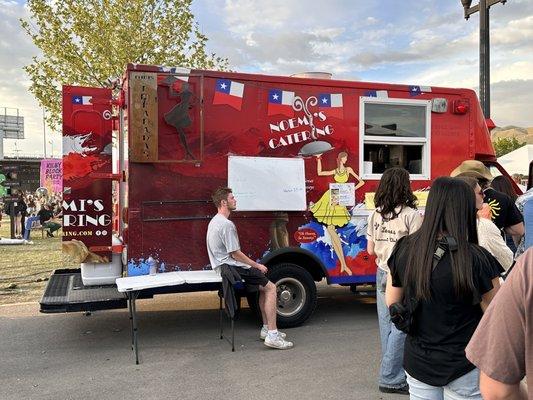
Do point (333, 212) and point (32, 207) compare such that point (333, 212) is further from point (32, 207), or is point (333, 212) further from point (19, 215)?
point (32, 207)

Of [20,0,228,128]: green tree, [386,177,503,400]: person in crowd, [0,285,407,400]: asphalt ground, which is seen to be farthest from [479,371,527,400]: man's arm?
[20,0,228,128]: green tree

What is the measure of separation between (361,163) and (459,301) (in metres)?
4.11

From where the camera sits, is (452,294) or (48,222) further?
(48,222)

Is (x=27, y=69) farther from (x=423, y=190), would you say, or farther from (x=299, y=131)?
(x=423, y=190)

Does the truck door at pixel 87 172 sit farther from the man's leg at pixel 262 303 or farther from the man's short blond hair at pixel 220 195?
the man's leg at pixel 262 303

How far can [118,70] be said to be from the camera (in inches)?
567

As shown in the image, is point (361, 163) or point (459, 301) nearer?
point (459, 301)

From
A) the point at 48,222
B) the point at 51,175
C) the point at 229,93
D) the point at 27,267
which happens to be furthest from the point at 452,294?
the point at 51,175

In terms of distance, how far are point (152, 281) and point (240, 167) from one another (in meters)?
1.63

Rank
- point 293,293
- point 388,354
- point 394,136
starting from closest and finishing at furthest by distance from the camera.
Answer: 1. point 388,354
2. point 293,293
3. point 394,136

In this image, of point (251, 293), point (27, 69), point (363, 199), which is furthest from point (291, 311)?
point (27, 69)

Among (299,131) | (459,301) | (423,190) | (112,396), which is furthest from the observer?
(423,190)

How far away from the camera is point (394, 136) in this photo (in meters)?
6.54

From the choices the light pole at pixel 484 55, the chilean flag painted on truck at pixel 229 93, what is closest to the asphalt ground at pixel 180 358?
the chilean flag painted on truck at pixel 229 93
